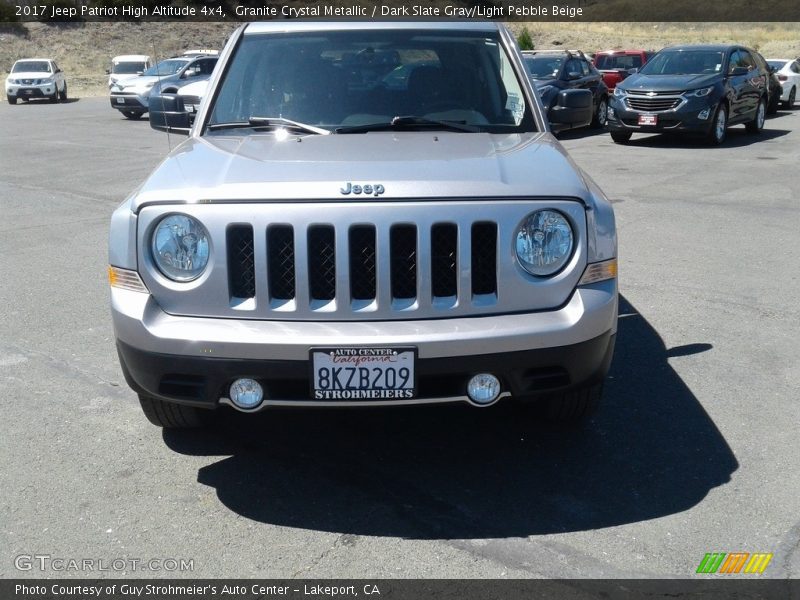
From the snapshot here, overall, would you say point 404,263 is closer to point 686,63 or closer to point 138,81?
point 686,63

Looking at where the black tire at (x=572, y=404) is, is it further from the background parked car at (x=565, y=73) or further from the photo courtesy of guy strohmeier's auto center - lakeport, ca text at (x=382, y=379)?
the background parked car at (x=565, y=73)

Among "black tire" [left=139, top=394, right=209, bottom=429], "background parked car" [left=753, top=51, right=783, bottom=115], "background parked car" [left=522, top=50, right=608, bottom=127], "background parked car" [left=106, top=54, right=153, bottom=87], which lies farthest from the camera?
"background parked car" [left=106, top=54, right=153, bottom=87]

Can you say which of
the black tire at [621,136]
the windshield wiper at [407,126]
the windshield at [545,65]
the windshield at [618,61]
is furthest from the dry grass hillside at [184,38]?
the windshield wiper at [407,126]

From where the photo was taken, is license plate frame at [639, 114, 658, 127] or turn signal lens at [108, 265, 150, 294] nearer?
turn signal lens at [108, 265, 150, 294]

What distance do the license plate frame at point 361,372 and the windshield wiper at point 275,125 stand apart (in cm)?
158

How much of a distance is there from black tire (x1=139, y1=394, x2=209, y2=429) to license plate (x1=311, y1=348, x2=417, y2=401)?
0.85 metres

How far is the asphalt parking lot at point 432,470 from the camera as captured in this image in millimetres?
3320

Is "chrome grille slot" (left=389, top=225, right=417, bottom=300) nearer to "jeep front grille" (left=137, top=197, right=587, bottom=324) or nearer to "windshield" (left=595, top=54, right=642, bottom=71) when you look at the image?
"jeep front grille" (left=137, top=197, right=587, bottom=324)

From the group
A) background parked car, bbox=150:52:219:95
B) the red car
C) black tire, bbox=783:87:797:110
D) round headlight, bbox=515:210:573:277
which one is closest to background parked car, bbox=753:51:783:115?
black tire, bbox=783:87:797:110

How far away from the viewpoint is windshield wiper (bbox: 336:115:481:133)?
4629 mm

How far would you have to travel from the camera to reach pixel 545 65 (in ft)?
61.2

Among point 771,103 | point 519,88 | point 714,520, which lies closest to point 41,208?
point 519,88

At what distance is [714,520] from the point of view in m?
3.51

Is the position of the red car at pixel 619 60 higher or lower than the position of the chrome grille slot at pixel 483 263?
lower
